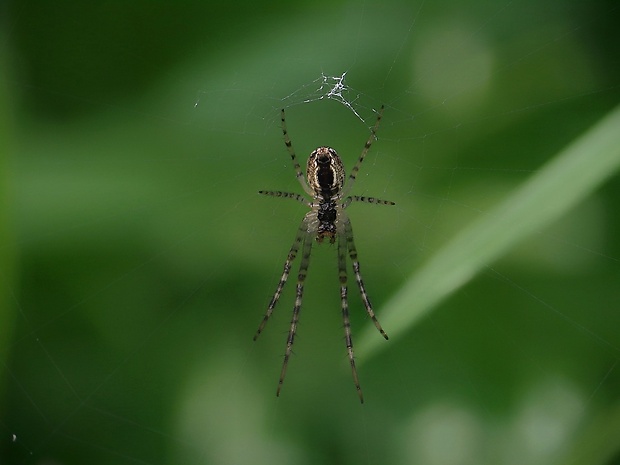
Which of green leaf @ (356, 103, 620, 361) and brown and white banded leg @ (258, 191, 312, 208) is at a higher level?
brown and white banded leg @ (258, 191, 312, 208)

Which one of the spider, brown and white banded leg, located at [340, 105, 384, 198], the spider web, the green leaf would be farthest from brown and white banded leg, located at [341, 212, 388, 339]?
the green leaf

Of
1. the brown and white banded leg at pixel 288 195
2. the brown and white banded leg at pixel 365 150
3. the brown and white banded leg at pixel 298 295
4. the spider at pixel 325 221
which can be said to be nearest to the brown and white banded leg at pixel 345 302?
the spider at pixel 325 221

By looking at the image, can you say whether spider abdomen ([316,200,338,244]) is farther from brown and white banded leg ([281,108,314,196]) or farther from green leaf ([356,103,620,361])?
green leaf ([356,103,620,361])

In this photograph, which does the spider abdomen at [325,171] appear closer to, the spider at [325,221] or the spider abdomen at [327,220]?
the spider at [325,221]

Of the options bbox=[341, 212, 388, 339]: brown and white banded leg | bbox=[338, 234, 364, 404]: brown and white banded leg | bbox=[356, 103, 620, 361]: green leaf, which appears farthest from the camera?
bbox=[341, 212, 388, 339]: brown and white banded leg

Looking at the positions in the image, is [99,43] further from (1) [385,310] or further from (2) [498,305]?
(2) [498,305]

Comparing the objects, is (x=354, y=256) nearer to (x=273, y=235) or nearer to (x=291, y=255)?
(x=291, y=255)

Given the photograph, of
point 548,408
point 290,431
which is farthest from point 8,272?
point 548,408
